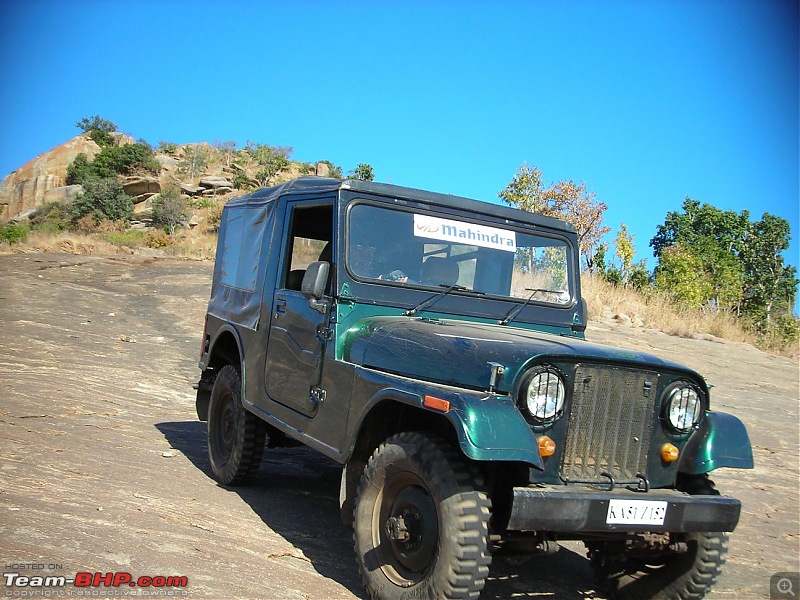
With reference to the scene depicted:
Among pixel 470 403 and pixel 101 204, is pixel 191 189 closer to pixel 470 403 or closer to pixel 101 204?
pixel 101 204

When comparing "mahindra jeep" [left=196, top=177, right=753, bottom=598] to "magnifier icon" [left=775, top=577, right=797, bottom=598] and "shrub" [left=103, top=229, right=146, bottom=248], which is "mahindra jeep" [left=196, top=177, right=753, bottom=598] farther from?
"shrub" [left=103, top=229, right=146, bottom=248]

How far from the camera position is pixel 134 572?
11.7 feet

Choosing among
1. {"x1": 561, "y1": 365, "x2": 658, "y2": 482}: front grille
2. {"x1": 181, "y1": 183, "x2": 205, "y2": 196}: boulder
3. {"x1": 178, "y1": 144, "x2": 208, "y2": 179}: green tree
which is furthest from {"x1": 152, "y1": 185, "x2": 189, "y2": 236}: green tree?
{"x1": 561, "y1": 365, "x2": 658, "y2": 482}: front grille

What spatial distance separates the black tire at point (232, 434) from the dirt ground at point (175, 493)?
6.6 inches

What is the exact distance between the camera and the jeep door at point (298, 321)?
447cm

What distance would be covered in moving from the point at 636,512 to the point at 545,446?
50cm

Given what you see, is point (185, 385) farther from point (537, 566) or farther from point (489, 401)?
point (489, 401)

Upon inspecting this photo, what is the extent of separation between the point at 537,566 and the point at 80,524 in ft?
8.86

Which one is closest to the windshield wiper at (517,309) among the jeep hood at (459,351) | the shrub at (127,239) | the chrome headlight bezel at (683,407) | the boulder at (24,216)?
the jeep hood at (459,351)

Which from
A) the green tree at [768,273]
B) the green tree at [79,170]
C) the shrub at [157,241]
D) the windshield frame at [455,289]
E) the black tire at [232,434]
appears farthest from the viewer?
the green tree at [79,170]

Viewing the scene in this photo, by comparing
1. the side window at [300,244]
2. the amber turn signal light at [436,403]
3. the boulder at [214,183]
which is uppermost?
the boulder at [214,183]

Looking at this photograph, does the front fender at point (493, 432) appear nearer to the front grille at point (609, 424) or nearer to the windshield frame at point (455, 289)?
the front grille at point (609, 424)

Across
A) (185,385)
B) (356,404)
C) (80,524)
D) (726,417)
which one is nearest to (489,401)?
(356,404)

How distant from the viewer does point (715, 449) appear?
3.70m
